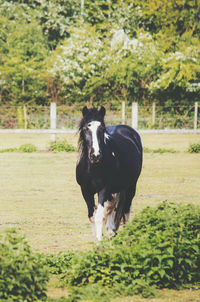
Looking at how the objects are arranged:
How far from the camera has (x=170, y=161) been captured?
1888 centimetres

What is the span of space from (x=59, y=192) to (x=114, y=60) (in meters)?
21.3

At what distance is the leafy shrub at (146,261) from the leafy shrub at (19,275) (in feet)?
2.71

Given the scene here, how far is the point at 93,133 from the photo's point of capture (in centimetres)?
648

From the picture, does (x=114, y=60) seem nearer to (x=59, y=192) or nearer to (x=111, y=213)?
(x=59, y=192)

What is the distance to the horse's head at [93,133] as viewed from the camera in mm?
6418

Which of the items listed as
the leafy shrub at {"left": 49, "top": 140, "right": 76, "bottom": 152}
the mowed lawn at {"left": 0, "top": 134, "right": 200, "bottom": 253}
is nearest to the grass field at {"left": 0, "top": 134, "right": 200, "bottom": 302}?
the mowed lawn at {"left": 0, "top": 134, "right": 200, "bottom": 253}

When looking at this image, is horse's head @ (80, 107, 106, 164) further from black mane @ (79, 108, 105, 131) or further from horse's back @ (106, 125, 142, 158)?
horse's back @ (106, 125, 142, 158)

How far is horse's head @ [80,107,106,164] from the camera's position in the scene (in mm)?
6418

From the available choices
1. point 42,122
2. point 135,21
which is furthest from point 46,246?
point 135,21

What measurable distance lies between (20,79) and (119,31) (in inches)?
284

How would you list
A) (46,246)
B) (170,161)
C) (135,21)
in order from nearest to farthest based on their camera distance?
(46,246), (170,161), (135,21)

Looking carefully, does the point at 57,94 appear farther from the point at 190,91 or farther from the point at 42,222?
the point at 42,222

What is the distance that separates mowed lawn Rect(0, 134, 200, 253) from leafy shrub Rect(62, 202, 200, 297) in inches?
11.5

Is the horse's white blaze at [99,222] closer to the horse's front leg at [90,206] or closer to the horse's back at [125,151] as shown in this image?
the horse's front leg at [90,206]
